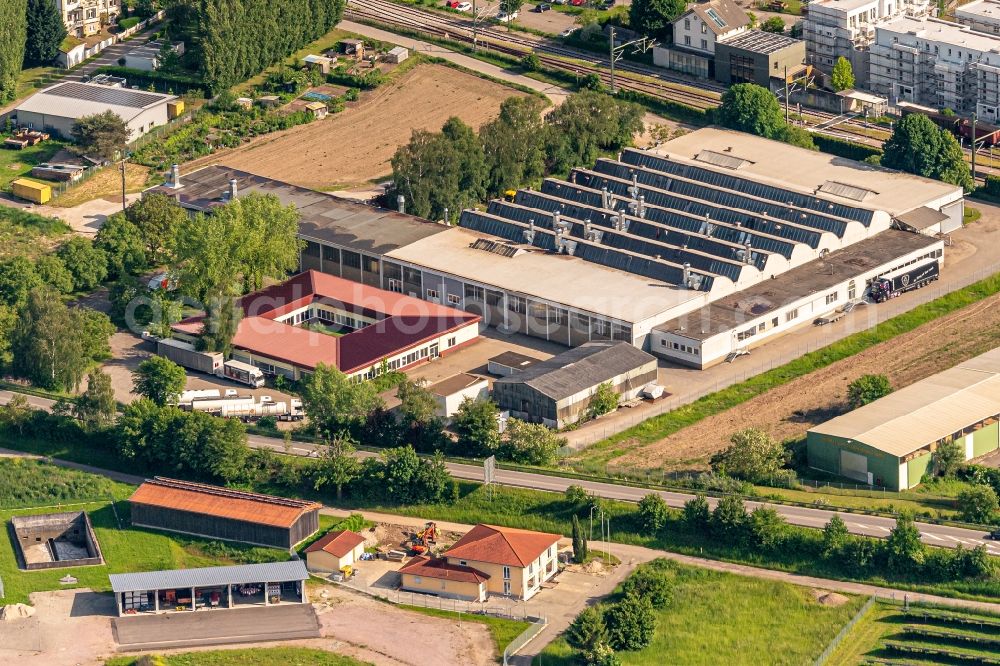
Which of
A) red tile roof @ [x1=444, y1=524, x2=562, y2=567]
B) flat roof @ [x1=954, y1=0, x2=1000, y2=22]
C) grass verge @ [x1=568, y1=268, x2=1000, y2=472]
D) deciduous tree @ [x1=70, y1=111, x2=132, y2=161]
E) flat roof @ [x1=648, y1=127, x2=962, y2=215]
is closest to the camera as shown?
red tile roof @ [x1=444, y1=524, x2=562, y2=567]

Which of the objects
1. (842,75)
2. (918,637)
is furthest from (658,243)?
(918,637)

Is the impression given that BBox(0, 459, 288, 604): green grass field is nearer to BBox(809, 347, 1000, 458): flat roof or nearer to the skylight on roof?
BBox(809, 347, 1000, 458): flat roof

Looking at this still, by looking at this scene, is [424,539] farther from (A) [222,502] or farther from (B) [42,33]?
(B) [42,33]

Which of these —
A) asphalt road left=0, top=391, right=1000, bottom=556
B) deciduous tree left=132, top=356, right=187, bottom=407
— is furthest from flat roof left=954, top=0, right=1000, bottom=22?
deciduous tree left=132, top=356, right=187, bottom=407

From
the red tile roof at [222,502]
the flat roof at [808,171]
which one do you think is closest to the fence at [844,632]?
the red tile roof at [222,502]

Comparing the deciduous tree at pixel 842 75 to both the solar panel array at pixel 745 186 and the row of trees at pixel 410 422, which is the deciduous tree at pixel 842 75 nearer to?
the solar panel array at pixel 745 186

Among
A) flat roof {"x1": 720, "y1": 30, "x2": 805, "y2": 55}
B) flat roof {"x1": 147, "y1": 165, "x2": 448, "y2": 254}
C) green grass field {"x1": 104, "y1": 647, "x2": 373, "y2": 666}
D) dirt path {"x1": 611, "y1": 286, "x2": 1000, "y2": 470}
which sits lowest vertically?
green grass field {"x1": 104, "y1": 647, "x2": 373, "y2": 666}

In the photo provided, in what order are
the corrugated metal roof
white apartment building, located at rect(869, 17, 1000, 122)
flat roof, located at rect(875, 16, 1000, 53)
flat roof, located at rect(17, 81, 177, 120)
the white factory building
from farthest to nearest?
flat roof, located at rect(17, 81, 177, 120) → flat roof, located at rect(875, 16, 1000, 53) → the white factory building → white apartment building, located at rect(869, 17, 1000, 122) → the corrugated metal roof

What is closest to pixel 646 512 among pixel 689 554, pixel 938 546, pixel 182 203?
pixel 689 554
